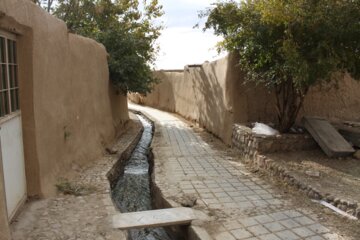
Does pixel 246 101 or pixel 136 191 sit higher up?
pixel 246 101

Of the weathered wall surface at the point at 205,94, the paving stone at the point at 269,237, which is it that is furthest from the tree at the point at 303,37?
the paving stone at the point at 269,237

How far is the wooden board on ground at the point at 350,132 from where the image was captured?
308 inches

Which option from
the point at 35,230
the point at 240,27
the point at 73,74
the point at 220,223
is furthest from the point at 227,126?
the point at 35,230

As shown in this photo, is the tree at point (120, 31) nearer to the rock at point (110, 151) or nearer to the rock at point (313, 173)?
the rock at point (110, 151)

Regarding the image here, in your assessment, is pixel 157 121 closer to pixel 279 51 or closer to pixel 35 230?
pixel 279 51

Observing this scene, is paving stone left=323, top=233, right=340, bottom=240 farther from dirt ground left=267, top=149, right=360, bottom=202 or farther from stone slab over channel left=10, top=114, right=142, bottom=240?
stone slab over channel left=10, top=114, right=142, bottom=240

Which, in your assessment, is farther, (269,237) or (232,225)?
(232,225)

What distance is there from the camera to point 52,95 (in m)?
5.98

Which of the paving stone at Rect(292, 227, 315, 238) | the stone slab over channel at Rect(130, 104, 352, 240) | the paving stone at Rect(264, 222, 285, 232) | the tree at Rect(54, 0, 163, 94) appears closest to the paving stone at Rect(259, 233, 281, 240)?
the stone slab over channel at Rect(130, 104, 352, 240)

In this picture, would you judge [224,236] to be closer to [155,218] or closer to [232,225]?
[232,225]

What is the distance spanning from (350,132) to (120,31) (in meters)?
8.32

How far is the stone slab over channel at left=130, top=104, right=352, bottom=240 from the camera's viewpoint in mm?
4723

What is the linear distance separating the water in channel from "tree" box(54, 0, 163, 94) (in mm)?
2618

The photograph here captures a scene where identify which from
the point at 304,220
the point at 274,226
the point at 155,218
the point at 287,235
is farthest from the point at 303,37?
the point at 155,218
